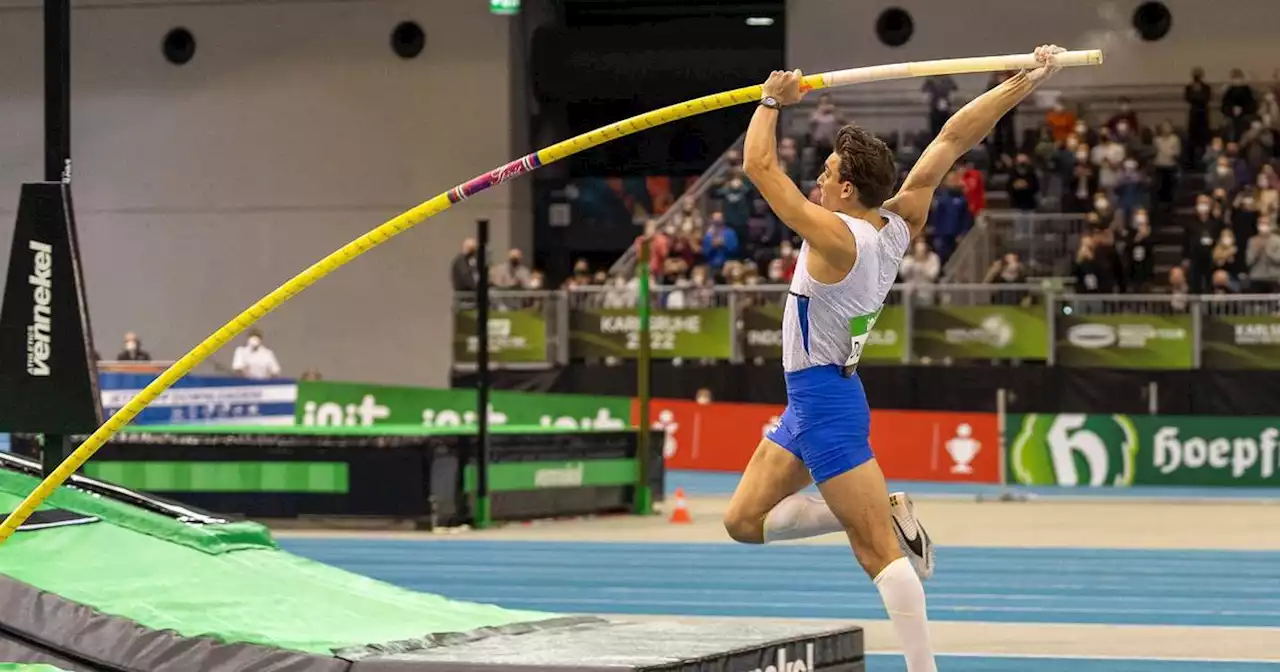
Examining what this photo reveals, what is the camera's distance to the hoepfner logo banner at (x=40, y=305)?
23.6 ft

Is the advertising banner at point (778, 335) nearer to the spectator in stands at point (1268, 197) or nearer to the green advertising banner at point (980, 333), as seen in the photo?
the green advertising banner at point (980, 333)

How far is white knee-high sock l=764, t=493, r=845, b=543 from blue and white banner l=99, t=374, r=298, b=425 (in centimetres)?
1845

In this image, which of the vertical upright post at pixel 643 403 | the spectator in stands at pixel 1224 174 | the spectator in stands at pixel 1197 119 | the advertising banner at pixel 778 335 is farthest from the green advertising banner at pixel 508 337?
the spectator in stands at pixel 1197 119

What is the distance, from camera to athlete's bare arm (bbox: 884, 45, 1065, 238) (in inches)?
266

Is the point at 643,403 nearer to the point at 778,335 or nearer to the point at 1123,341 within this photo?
the point at 778,335

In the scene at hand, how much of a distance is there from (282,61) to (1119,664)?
2636 centimetres

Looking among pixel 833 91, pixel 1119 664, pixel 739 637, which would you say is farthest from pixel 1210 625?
pixel 833 91

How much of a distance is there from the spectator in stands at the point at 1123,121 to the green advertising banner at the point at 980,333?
5137 millimetres

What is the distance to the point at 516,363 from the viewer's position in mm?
25578

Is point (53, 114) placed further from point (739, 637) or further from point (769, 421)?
point (769, 421)

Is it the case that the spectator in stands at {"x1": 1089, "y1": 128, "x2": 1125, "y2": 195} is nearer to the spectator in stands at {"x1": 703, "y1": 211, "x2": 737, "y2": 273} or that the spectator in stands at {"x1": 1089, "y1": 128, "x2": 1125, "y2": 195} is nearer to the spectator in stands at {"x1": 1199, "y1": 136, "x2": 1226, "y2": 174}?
the spectator in stands at {"x1": 1199, "y1": 136, "x2": 1226, "y2": 174}

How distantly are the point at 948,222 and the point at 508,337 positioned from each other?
601 cm

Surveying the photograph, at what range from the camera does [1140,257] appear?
79.8 ft

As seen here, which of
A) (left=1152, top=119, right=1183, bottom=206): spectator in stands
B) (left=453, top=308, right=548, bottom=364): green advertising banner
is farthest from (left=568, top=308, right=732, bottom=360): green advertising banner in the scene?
(left=1152, top=119, right=1183, bottom=206): spectator in stands
